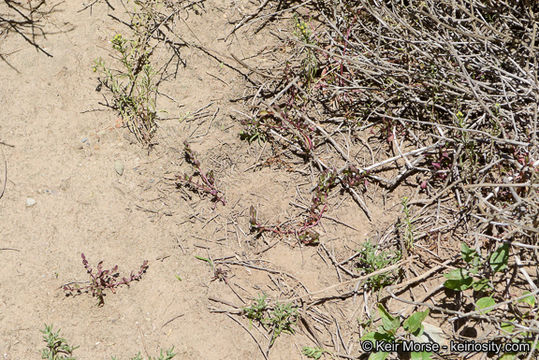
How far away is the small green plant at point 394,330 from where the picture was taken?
2.57m

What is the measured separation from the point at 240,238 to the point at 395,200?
918 mm

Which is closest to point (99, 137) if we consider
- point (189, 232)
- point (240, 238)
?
point (189, 232)

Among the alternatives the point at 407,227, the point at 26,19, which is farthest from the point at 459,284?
the point at 26,19

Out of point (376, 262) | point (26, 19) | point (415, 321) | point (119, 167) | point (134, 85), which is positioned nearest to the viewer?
point (415, 321)

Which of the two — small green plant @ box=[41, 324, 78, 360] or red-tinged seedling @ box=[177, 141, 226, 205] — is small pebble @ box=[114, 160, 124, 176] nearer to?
red-tinged seedling @ box=[177, 141, 226, 205]

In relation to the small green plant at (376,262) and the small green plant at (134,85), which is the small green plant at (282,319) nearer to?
the small green plant at (376,262)

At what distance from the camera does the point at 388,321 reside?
2.63 m

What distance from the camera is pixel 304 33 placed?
3455mm

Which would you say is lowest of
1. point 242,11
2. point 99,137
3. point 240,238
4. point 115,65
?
point 240,238

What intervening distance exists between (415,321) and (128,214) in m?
1.67

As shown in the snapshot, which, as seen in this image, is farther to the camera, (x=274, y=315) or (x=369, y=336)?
(x=274, y=315)

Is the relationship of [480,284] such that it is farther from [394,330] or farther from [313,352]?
[313,352]

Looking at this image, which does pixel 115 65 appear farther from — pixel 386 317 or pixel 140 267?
pixel 386 317

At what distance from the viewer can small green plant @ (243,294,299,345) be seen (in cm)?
274
